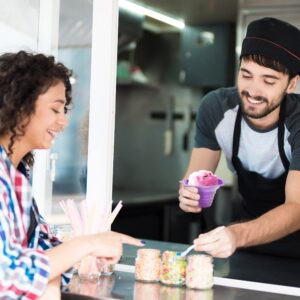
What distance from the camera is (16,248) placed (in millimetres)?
1245

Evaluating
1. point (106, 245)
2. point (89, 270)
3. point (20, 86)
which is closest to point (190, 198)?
point (89, 270)

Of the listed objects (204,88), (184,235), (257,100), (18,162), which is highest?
(204,88)

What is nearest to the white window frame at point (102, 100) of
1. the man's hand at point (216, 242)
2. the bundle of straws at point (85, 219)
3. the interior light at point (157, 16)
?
the bundle of straws at point (85, 219)

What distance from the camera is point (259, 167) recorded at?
2516mm

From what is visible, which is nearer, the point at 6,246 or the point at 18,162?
the point at 6,246

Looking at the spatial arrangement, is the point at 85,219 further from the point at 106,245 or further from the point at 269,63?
the point at 269,63

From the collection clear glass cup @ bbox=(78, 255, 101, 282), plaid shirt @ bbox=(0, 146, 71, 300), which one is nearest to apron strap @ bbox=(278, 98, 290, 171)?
clear glass cup @ bbox=(78, 255, 101, 282)

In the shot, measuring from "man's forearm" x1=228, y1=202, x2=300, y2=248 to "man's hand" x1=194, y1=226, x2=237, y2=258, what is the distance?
0.33 ft

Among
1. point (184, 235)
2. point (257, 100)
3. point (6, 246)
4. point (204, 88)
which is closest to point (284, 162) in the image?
point (257, 100)

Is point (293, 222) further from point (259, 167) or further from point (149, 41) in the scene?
point (149, 41)

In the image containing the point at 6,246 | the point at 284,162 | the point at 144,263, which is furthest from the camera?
the point at 284,162

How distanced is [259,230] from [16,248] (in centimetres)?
94

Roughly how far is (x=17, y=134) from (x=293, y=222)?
42.7 inches

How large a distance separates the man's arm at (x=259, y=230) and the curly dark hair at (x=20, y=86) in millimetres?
596
